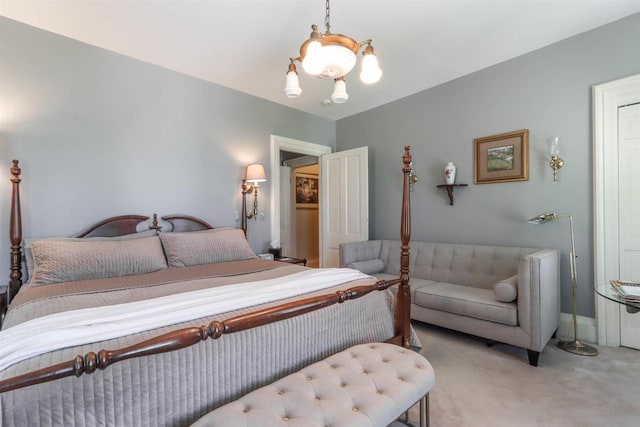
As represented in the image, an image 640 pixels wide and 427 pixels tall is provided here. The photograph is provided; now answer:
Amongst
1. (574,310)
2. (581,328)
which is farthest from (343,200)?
(581,328)

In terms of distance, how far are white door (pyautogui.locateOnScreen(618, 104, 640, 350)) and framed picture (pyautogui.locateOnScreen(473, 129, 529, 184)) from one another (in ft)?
2.18

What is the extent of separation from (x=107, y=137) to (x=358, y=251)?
280 cm

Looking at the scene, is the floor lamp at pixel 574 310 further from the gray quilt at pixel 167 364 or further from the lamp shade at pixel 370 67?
the lamp shade at pixel 370 67

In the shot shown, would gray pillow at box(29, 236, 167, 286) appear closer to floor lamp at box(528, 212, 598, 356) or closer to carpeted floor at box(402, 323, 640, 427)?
carpeted floor at box(402, 323, 640, 427)

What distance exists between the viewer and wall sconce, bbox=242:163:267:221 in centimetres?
353

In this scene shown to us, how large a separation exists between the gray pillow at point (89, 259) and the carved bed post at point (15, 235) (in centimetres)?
31

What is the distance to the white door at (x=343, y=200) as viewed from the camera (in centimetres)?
411

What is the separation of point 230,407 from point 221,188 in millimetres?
2775

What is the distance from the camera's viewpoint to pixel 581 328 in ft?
8.73

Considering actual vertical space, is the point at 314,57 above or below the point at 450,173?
above

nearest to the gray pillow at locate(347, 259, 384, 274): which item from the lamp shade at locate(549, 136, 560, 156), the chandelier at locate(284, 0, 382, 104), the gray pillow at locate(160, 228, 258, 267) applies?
the gray pillow at locate(160, 228, 258, 267)

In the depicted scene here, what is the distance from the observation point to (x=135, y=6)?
225cm

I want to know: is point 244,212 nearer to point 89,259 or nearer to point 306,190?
point 89,259

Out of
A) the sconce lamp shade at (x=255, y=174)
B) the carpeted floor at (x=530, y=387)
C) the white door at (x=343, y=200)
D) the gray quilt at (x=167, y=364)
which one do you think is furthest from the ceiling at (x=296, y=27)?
the carpeted floor at (x=530, y=387)
